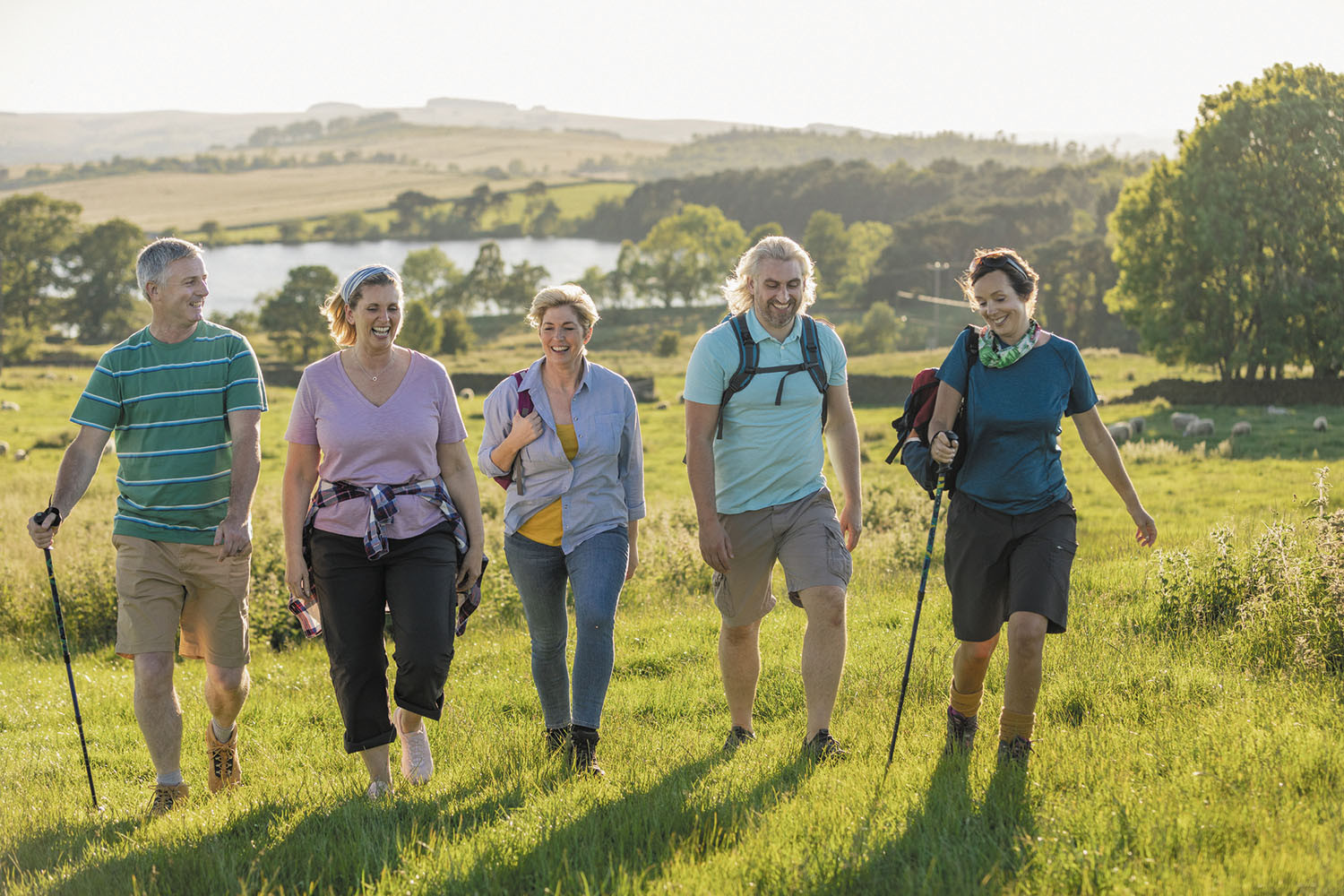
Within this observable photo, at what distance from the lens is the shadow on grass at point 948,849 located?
341 cm

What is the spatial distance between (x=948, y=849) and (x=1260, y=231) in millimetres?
42344

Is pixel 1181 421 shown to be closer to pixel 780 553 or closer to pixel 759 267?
pixel 780 553

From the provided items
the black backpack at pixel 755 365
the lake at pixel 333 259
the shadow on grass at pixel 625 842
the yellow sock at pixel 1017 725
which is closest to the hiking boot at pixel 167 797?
the shadow on grass at pixel 625 842

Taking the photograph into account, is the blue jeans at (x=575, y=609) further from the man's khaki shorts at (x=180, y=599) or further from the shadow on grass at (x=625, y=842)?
the man's khaki shorts at (x=180, y=599)

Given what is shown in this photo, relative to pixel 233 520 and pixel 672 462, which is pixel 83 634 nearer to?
pixel 233 520

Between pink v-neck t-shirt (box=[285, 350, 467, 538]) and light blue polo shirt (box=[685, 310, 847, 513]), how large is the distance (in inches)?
52.5

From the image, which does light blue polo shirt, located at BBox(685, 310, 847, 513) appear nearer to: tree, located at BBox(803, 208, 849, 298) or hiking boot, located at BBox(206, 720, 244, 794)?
hiking boot, located at BBox(206, 720, 244, 794)

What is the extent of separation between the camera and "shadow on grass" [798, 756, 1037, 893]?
341 centimetres

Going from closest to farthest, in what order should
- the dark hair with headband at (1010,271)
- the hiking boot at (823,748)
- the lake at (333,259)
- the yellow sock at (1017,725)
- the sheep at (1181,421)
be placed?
the yellow sock at (1017,725) → the dark hair with headband at (1010,271) → the hiking boot at (823,748) → the sheep at (1181,421) → the lake at (333,259)

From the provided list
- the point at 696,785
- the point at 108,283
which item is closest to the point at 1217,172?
the point at 696,785

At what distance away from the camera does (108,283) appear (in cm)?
9769

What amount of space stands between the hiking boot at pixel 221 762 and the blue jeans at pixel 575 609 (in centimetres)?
167

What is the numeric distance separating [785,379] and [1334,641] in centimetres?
325

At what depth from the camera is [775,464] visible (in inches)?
213
